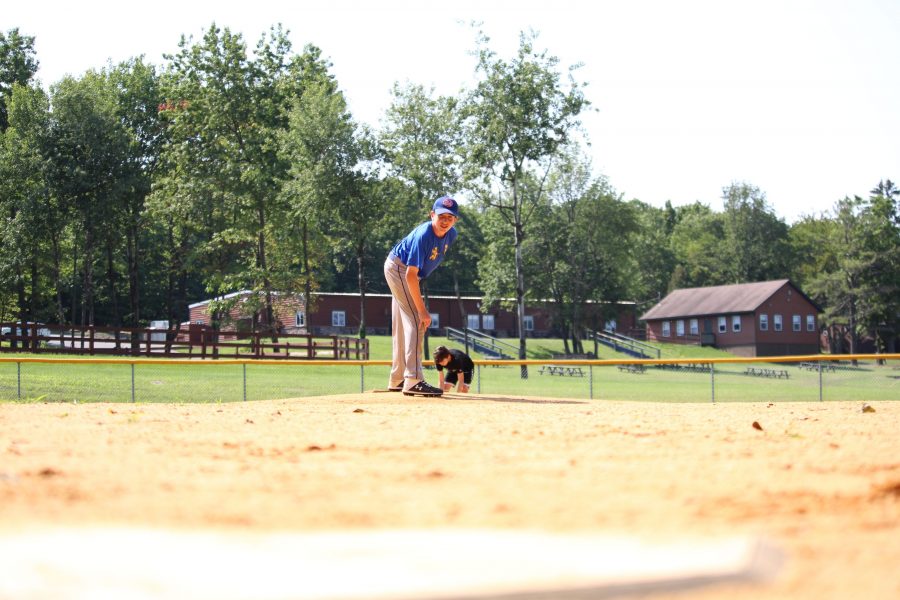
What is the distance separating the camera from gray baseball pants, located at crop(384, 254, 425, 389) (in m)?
11.3

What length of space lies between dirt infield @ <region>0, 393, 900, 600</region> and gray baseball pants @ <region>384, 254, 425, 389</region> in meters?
3.04

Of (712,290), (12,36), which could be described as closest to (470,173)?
(12,36)

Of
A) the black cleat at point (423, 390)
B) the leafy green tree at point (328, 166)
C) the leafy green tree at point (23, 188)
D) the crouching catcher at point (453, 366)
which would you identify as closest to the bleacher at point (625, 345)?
the leafy green tree at point (328, 166)

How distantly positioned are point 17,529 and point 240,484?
1287mm

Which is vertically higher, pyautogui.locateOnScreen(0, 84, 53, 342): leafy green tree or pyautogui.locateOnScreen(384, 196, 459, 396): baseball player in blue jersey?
pyautogui.locateOnScreen(0, 84, 53, 342): leafy green tree

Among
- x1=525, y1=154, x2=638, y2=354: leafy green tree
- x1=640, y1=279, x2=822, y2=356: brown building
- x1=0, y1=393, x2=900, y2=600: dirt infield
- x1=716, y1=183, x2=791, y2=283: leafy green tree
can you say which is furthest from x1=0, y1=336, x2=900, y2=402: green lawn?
x1=716, y1=183, x2=791, y2=283: leafy green tree

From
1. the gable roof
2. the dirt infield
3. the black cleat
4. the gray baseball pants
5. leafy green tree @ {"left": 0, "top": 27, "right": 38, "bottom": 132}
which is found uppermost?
A: leafy green tree @ {"left": 0, "top": 27, "right": 38, "bottom": 132}

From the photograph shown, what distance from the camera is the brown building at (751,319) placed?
7788 centimetres

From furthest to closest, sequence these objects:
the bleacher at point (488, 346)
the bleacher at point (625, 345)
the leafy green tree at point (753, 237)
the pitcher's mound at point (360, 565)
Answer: the leafy green tree at point (753, 237) < the bleacher at point (625, 345) < the bleacher at point (488, 346) < the pitcher's mound at point (360, 565)

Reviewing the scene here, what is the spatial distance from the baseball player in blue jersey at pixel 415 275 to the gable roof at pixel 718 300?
227 ft

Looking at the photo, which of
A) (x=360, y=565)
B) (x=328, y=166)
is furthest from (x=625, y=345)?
(x=360, y=565)

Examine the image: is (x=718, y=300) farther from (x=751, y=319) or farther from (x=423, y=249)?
(x=423, y=249)

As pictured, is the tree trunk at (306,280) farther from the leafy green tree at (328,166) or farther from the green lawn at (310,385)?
the green lawn at (310,385)

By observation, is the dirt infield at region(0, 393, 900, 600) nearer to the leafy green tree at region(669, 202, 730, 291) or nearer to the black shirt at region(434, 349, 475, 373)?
the black shirt at region(434, 349, 475, 373)
